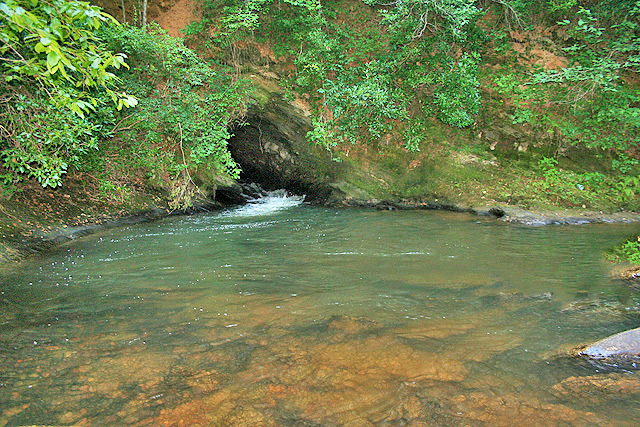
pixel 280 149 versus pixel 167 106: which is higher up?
pixel 167 106

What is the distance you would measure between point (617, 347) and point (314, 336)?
2.74 meters

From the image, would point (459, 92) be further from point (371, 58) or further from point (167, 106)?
point (167, 106)

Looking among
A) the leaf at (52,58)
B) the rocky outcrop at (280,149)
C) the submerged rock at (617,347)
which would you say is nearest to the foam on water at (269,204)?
the rocky outcrop at (280,149)

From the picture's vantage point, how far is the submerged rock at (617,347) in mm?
3775

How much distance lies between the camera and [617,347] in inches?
150

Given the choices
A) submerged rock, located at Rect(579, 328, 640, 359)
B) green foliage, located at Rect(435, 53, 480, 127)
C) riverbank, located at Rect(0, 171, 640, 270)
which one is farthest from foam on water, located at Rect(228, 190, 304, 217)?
submerged rock, located at Rect(579, 328, 640, 359)

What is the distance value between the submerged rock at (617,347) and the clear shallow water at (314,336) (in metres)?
0.19

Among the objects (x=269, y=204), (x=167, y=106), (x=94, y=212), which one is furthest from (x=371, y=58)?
(x=94, y=212)

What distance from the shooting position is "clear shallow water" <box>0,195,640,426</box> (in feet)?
10.3

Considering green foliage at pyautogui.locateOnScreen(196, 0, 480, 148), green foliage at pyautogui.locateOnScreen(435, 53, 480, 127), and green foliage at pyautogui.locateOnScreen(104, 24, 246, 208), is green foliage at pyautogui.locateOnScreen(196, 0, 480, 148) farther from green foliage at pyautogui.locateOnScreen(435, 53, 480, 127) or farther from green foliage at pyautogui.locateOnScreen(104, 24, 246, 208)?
green foliage at pyautogui.locateOnScreen(104, 24, 246, 208)

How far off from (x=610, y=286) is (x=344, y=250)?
420 cm

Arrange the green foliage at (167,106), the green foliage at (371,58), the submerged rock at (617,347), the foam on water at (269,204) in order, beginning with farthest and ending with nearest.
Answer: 1. the foam on water at (269,204)
2. the green foliage at (371,58)
3. the green foliage at (167,106)
4. the submerged rock at (617,347)

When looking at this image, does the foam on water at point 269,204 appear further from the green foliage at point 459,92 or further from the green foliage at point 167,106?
the green foliage at point 459,92

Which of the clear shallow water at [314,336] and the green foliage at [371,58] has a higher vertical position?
the green foliage at [371,58]
